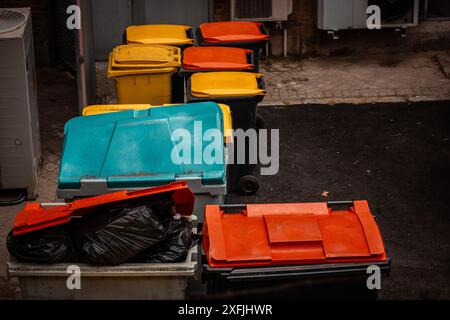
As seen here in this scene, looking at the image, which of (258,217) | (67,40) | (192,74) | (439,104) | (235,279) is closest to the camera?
(235,279)

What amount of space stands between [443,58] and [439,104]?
4.93ft

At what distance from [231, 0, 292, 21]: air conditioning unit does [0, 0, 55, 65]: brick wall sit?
2.49m

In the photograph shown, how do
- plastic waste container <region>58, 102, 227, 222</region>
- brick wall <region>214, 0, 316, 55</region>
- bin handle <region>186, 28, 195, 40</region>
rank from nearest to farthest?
plastic waste container <region>58, 102, 227, 222</region> < bin handle <region>186, 28, 195, 40</region> < brick wall <region>214, 0, 316, 55</region>

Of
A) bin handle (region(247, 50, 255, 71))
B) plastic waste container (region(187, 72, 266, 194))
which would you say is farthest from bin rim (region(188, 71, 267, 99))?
bin handle (region(247, 50, 255, 71))

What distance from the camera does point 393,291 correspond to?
24.4 feet

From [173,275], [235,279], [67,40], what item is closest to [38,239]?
[173,275]

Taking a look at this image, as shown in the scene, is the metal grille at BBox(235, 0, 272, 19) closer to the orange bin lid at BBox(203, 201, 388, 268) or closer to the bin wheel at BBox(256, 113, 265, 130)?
the bin wheel at BBox(256, 113, 265, 130)

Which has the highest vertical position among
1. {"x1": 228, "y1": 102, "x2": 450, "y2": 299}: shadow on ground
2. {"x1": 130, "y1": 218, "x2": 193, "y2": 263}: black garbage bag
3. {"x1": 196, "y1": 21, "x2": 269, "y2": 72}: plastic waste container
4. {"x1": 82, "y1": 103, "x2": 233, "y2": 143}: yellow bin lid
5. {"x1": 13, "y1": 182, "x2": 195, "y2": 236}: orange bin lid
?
{"x1": 196, "y1": 21, "x2": 269, "y2": 72}: plastic waste container

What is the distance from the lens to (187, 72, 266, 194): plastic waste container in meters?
8.59

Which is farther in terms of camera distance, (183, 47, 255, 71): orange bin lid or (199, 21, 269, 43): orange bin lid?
(199, 21, 269, 43): orange bin lid

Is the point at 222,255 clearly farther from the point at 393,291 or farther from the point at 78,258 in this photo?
the point at 393,291

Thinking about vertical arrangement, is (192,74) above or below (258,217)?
above

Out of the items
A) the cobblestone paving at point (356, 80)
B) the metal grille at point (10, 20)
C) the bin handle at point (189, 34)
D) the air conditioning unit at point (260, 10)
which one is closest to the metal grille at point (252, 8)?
the air conditioning unit at point (260, 10)

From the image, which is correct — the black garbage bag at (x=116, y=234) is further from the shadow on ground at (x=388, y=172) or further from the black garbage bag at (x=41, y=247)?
the shadow on ground at (x=388, y=172)
